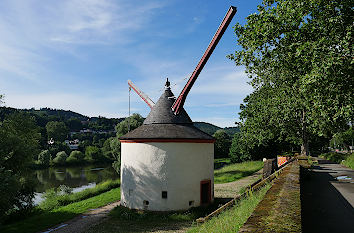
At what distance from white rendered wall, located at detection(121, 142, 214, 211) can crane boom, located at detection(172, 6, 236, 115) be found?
8.37ft

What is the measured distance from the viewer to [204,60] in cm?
1338

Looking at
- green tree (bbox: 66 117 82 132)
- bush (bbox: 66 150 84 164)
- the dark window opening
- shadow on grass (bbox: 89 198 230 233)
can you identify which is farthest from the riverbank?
green tree (bbox: 66 117 82 132)

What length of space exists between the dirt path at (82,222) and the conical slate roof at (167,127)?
14.7 ft

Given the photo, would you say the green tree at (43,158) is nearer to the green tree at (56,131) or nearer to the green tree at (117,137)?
the green tree at (117,137)

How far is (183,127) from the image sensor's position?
15453 mm

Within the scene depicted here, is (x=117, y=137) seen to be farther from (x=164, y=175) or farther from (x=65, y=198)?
(x=164, y=175)

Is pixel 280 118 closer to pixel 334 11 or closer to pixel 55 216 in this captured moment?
pixel 334 11

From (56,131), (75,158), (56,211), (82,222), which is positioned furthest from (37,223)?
(56,131)

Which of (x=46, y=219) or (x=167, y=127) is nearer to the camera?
(x=167, y=127)

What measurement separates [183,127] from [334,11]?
29.3 ft

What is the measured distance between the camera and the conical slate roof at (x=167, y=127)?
47.4 feet

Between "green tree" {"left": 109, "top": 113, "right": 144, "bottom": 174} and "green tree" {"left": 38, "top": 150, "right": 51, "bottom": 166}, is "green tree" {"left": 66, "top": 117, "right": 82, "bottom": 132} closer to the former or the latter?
"green tree" {"left": 38, "top": 150, "right": 51, "bottom": 166}

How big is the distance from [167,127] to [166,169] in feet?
7.82

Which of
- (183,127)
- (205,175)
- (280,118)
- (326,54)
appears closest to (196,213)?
(205,175)
